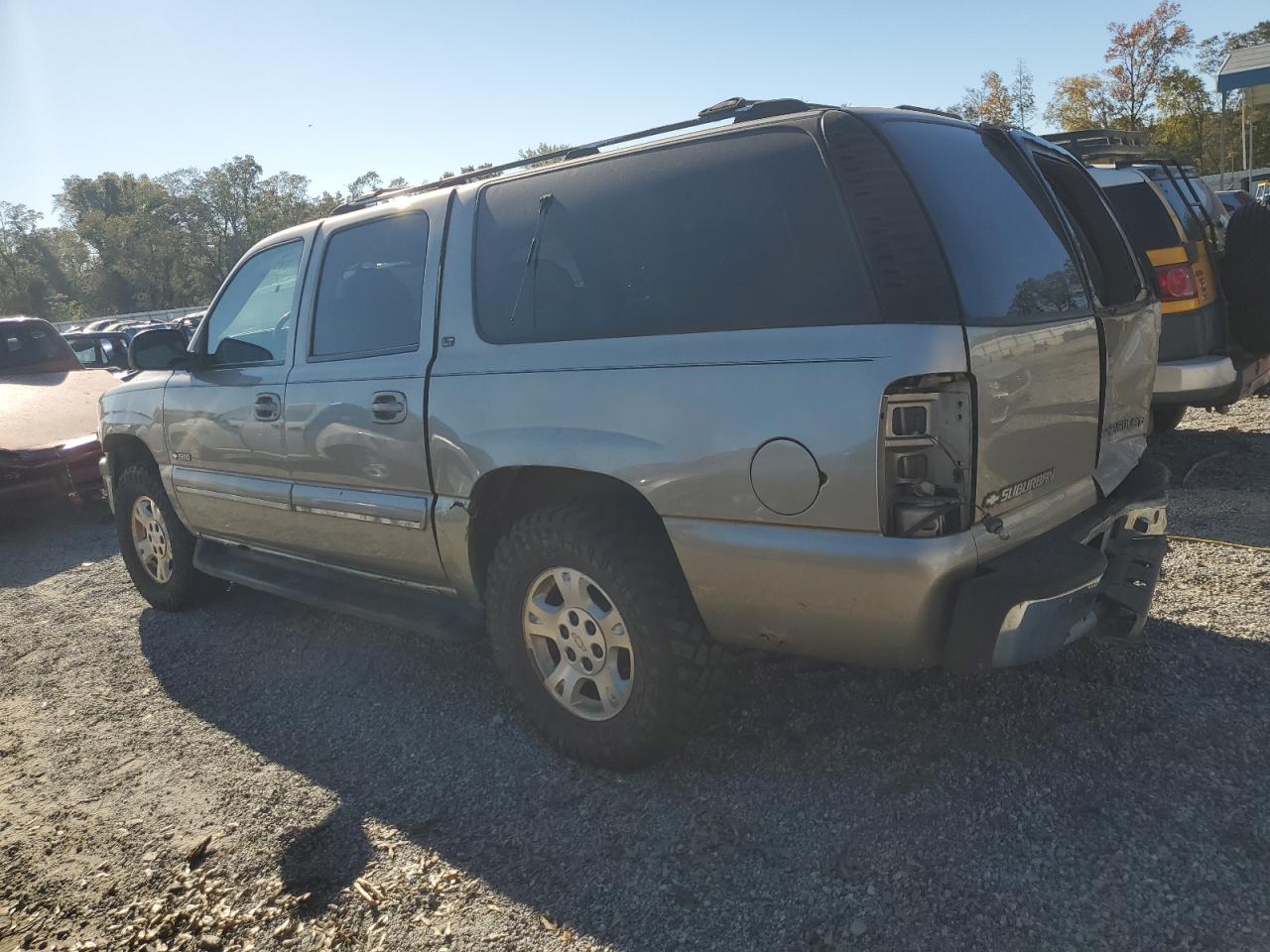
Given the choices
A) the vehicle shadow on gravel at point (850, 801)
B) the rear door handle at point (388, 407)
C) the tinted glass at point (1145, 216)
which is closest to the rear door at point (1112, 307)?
the vehicle shadow on gravel at point (850, 801)

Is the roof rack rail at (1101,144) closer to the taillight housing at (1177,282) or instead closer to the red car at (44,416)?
the taillight housing at (1177,282)

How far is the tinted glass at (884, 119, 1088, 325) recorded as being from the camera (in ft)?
8.11

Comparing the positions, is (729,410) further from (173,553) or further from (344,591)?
(173,553)

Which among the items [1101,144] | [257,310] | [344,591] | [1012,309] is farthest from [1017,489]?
[1101,144]

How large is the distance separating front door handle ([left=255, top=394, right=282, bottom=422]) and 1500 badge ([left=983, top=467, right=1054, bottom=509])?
2926mm

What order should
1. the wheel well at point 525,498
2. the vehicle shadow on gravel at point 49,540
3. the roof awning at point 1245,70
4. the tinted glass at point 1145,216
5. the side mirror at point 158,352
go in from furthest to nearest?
1. the roof awning at point 1245,70
2. the vehicle shadow on gravel at point 49,540
3. the tinted glass at point 1145,216
4. the side mirror at point 158,352
5. the wheel well at point 525,498

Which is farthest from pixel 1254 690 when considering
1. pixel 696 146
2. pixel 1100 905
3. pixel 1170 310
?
pixel 1170 310

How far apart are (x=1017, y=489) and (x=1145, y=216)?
446 cm

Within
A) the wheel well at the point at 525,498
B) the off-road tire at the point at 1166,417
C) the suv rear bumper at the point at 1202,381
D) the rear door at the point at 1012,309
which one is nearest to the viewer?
the rear door at the point at 1012,309

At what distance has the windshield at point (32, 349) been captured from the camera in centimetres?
919

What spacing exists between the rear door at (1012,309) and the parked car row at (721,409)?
0.04 ft

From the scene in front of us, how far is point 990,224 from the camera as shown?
2.66m

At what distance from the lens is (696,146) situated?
2.81m

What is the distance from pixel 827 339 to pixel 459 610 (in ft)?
5.96
